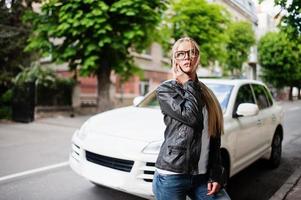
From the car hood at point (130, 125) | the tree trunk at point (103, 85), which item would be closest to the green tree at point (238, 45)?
the tree trunk at point (103, 85)

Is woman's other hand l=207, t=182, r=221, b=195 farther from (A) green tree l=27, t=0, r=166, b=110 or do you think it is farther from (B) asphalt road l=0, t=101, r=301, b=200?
(A) green tree l=27, t=0, r=166, b=110

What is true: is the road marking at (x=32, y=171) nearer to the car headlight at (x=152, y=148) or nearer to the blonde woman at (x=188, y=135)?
the car headlight at (x=152, y=148)

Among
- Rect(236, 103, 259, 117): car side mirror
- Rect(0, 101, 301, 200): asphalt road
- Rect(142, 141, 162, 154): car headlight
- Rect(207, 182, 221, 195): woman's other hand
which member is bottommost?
Rect(0, 101, 301, 200): asphalt road

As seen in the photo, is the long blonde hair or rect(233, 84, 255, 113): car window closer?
the long blonde hair

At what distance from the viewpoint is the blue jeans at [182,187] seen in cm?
243

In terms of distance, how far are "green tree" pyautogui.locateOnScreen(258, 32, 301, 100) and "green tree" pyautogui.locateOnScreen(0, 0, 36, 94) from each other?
33.1m

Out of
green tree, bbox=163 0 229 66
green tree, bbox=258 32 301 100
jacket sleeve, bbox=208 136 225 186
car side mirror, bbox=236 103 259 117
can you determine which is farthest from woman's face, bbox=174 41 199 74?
green tree, bbox=258 32 301 100

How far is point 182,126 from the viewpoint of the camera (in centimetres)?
233

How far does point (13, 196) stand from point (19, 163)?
2.19 m

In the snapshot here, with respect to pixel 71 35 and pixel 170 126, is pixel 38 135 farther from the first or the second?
pixel 170 126

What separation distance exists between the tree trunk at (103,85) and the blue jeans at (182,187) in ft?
40.7

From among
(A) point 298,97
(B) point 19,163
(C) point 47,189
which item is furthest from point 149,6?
(A) point 298,97

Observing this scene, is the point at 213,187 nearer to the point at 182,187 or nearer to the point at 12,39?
the point at 182,187

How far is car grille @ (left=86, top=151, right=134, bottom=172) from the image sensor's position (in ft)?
13.9
